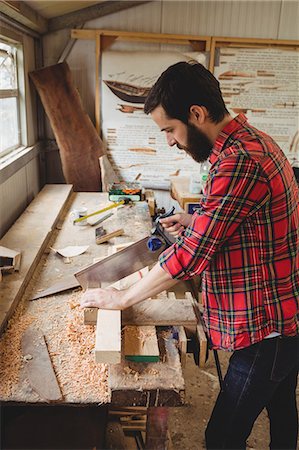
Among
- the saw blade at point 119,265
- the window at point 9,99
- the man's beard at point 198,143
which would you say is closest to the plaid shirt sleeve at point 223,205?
the man's beard at point 198,143

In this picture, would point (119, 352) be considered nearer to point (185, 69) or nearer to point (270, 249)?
point (270, 249)

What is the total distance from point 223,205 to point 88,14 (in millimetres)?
3790

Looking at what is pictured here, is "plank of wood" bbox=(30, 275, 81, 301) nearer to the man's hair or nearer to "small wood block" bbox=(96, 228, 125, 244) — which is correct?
"small wood block" bbox=(96, 228, 125, 244)

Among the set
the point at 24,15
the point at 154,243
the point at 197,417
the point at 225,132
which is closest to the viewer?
the point at 225,132

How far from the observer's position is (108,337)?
1.33 m

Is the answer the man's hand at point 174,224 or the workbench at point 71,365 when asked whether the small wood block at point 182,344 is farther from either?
the man's hand at point 174,224

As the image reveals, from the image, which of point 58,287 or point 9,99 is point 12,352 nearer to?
point 58,287

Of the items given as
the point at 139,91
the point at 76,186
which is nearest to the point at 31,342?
the point at 76,186

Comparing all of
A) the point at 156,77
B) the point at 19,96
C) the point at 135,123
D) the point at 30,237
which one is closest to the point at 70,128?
the point at 19,96

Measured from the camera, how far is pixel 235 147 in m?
1.20

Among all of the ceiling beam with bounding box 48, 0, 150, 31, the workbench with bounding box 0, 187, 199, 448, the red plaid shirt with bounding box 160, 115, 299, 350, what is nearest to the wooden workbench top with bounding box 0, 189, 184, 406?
the workbench with bounding box 0, 187, 199, 448

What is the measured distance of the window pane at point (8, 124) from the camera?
10.9ft

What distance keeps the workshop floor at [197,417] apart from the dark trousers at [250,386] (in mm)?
667

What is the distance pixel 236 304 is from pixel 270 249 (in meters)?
0.21
